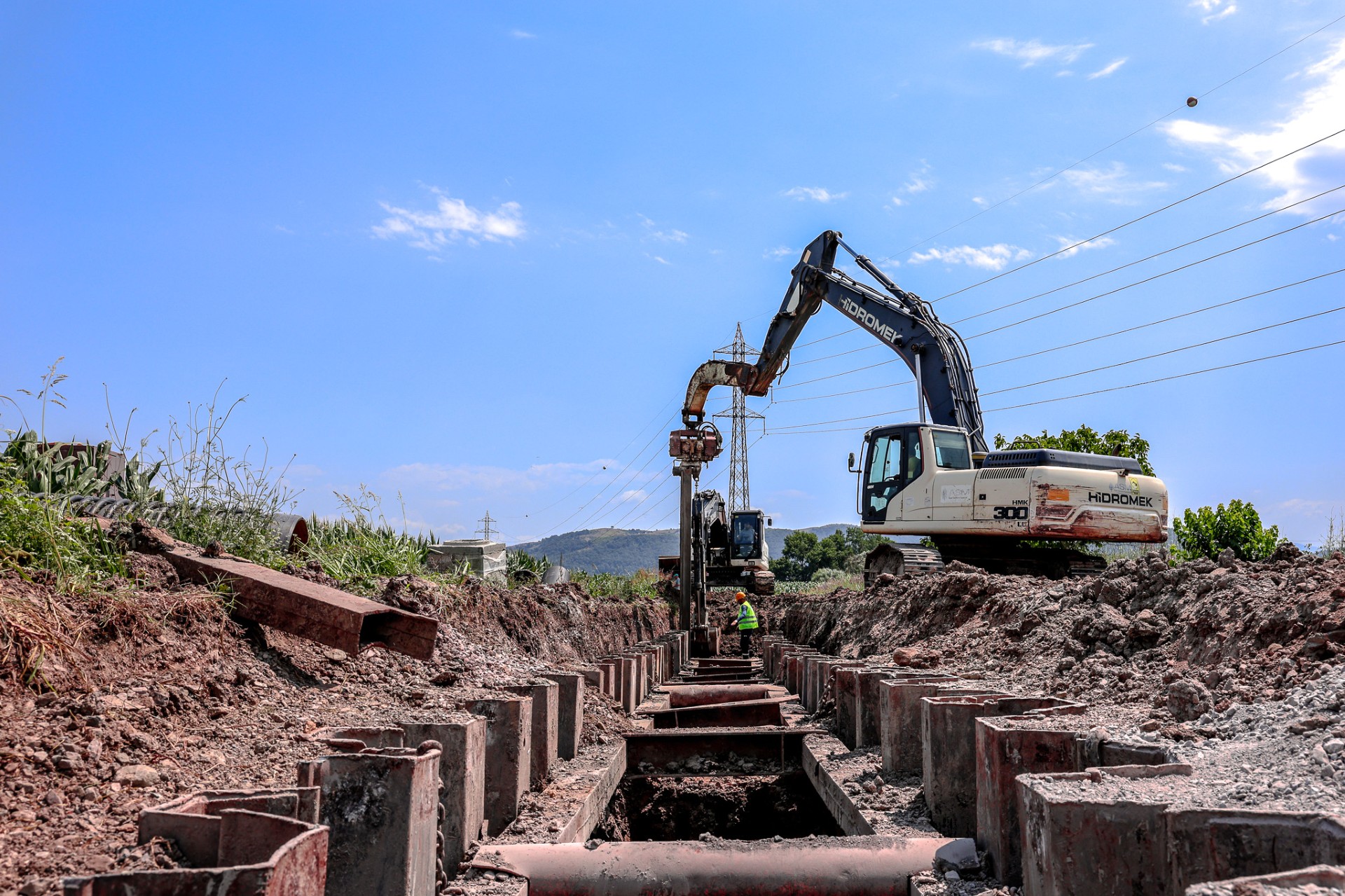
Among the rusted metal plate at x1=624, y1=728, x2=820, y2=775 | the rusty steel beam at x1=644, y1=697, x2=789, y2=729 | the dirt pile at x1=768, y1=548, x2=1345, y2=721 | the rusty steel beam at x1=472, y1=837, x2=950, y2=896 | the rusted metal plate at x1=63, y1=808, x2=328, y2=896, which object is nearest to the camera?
the rusted metal plate at x1=63, y1=808, x2=328, y2=896

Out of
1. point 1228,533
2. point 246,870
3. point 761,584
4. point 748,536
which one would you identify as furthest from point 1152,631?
point 748,536

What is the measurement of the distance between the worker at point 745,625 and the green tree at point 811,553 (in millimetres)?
59704

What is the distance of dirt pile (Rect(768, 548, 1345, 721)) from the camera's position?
152 inches

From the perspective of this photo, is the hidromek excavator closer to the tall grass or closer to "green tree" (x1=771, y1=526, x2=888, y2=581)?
the tall grass

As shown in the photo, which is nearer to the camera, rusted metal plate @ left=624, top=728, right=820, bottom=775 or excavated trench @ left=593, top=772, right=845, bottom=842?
excavated trench @ left=593, top=772, right=845, bottom=842

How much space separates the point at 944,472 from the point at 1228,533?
326 inches

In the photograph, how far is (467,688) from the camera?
563cm

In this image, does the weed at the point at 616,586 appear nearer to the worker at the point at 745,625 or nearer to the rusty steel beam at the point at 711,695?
the worker at the point at 745,625

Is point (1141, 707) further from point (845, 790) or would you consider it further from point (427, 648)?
point (427, 648)

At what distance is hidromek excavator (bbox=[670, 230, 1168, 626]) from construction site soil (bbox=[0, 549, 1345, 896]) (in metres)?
A: 4.81

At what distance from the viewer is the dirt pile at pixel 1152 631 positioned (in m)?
3.87

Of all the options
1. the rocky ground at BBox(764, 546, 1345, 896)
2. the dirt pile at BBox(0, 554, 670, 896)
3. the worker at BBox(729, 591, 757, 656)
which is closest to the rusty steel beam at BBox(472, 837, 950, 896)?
the rocky ground at BBox(764, 546, 1345, 896)

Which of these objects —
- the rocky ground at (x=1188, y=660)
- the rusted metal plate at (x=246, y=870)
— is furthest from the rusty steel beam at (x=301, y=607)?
the rocky ground at (x=1188, y=660)

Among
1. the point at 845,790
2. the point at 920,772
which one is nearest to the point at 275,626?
the point at 845,790
